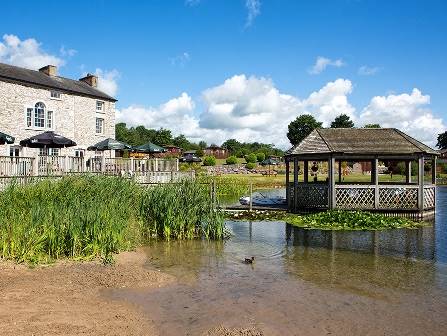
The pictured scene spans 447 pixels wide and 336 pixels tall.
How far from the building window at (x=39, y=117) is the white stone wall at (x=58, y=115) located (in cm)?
29

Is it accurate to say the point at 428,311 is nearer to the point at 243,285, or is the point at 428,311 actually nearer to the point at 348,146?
the point at 243,285

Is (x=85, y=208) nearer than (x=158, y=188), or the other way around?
(x=85, y=208)

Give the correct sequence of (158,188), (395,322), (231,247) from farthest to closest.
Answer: (158,188), (231,247), (395,322)

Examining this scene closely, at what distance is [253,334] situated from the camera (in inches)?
246

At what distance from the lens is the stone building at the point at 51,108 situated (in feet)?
95.6

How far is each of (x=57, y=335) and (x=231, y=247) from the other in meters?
7.93

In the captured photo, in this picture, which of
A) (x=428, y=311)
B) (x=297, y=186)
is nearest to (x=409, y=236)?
(x=297, y=186)

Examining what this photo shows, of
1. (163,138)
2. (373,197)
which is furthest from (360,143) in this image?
(163,138)

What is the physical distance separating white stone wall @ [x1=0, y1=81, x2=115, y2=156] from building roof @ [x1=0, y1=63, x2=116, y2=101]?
1.48 ft

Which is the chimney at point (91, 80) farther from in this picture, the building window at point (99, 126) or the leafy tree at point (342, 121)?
the leafy tree at point (342, 121)

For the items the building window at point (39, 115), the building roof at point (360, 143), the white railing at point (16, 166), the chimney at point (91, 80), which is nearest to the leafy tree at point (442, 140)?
the chimney at point (91, 80)

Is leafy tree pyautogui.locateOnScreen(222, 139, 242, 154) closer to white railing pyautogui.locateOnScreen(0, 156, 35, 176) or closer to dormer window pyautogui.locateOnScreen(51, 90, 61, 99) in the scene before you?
dormer window pyautogui.locateOnScreen(51, 90, 61, 99)

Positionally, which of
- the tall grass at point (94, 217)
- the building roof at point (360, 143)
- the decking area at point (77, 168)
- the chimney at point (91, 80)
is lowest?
the tall grass at point (94, 217)

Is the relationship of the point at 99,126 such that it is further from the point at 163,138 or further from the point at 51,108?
the point at 163,138
